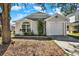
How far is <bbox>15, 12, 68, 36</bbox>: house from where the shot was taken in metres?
12.5

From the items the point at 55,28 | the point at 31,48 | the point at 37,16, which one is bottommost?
the point at 31,48

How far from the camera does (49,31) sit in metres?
12.6

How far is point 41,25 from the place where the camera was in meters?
12.5

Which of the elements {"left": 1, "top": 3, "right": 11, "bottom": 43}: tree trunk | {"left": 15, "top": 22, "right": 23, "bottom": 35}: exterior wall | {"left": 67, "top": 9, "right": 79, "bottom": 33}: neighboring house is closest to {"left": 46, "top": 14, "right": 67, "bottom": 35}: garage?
{"left": 67, "top": 9, "right": 79, "bottom": 33}: neighboring house

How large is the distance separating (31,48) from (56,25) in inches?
28.6

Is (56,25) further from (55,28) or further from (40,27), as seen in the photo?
(40,27)

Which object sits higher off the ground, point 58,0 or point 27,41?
point 58,0

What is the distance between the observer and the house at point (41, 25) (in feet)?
40.9

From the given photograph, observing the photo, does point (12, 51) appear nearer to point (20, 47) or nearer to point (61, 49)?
point (20, 47)

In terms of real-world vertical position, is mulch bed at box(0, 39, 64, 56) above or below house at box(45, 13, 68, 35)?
below

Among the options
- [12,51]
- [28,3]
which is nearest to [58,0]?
[28,3]

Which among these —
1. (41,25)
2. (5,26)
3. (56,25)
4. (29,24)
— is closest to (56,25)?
(56,25)

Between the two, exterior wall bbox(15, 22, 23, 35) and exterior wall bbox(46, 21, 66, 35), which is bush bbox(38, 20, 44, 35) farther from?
exterior wall bbox(15, 22, 23, 35)

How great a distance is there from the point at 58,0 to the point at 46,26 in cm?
65
